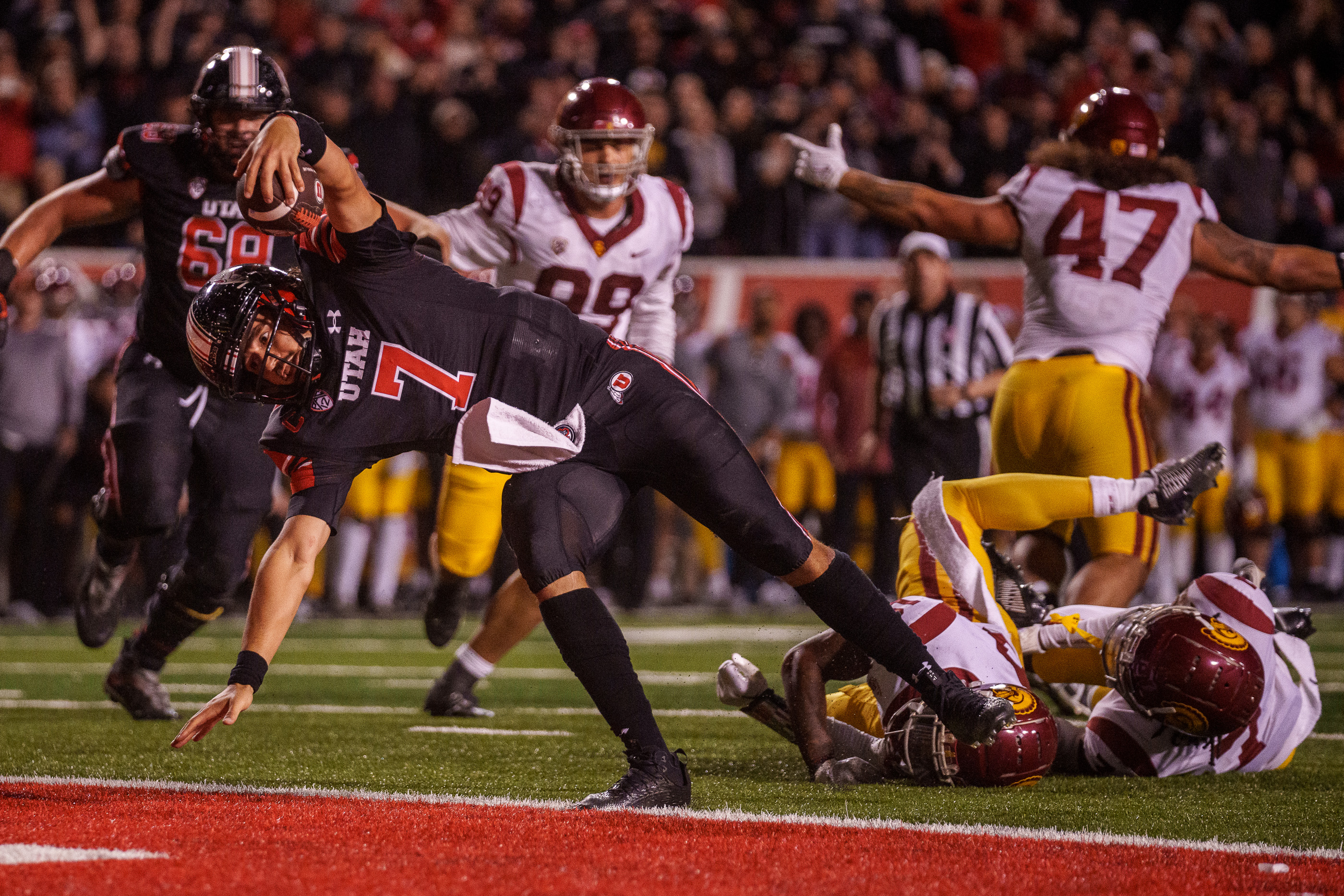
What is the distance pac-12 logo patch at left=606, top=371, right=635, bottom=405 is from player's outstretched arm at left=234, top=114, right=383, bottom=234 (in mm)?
621

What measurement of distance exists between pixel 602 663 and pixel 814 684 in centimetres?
75

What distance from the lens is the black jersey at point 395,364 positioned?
11.2ft

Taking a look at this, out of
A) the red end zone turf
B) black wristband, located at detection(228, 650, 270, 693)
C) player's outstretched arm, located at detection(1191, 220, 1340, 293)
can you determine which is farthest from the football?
player's outstretched arm, located at detection(1191, 220, 1340, 293)

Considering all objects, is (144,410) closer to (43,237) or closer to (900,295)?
(43,237)

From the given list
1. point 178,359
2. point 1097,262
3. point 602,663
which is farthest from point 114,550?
point 1097,262

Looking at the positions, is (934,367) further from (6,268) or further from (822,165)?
(6,268)

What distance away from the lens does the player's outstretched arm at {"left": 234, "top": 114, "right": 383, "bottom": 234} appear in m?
3.27

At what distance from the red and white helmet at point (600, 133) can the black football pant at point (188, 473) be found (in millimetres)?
1243

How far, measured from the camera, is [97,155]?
Answer: 12.2m

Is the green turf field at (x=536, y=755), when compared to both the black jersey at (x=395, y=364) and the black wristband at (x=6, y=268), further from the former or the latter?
the black wristband at (x=6, y=268)

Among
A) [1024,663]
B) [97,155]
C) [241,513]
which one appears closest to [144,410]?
[241,513]

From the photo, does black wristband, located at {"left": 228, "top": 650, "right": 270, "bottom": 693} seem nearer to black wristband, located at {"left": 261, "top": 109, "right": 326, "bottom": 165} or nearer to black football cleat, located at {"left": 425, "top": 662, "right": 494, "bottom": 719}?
black wristband, located at {"left": 261, "top": 109, "right": 326, "bottom": 165}

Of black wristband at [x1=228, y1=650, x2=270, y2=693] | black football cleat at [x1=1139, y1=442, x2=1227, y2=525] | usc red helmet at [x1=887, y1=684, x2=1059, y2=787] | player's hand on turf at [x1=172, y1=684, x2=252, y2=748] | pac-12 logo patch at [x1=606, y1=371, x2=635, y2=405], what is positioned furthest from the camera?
black football cleat at [x1=1139, y1=442, x2=1227, y2=525]

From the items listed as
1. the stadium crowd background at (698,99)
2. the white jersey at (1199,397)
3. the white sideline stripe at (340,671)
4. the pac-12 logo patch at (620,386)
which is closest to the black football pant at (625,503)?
the pac-12 logo patch at (620,386)
